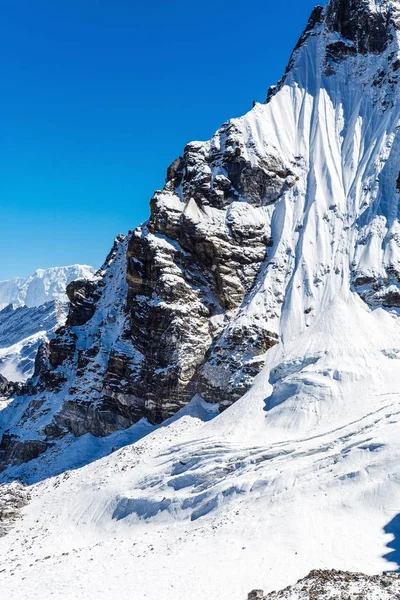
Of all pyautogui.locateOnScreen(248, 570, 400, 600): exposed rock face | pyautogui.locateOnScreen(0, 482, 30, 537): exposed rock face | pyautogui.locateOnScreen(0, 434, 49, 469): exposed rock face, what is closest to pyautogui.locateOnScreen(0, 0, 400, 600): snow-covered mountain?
pyautogui.locateOnScreen(0, 434, 49, 469): exposed rock face

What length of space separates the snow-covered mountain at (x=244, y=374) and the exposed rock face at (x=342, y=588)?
547 mm

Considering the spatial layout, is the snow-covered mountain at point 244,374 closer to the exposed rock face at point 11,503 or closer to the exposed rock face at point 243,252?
the exposed rock face at point 243,252

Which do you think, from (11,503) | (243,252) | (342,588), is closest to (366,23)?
(243,252)

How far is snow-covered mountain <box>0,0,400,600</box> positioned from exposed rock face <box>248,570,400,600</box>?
0.55 metres

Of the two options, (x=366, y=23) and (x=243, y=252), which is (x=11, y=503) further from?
(x=366, y=23)

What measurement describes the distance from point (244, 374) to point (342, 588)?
34.1 metres

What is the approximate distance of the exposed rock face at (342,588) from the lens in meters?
16.1

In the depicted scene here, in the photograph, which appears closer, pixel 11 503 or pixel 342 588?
pixel 342 588

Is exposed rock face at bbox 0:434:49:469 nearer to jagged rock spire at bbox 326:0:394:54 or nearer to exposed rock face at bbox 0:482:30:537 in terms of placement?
exposed rock face at bbox 0:482:30:537

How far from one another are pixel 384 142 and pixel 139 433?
162 feet

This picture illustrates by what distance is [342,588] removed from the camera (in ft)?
54.5

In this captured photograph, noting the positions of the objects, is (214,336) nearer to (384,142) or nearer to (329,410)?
(329,410)

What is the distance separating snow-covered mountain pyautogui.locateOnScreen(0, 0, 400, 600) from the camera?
2653 centimetres

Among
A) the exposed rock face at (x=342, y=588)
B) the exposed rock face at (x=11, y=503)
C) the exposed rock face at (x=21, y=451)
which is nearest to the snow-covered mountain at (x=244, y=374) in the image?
the exposed rock face at (x=21, y=451)
